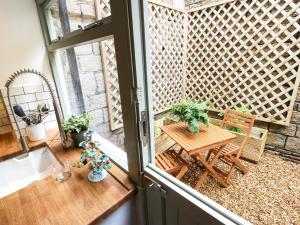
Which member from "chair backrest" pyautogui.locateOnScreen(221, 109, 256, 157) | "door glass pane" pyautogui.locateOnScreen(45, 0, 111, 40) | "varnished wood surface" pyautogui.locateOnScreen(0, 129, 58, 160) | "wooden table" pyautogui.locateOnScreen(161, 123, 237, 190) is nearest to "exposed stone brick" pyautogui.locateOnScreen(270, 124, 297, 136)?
"chair backrest" pyautogui.locateOnScreen(221, 109, 256, 157)

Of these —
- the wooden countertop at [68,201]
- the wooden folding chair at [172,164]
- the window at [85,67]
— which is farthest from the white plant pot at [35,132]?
the wooden folding chair at [172,164]

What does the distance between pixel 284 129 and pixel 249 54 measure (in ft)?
3.19

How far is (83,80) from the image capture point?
1.24 meters

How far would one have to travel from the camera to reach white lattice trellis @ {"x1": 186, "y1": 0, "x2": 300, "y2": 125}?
1.79 meters

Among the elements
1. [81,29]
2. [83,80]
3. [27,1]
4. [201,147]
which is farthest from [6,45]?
[201,147]

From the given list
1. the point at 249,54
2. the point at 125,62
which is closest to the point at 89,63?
the point at 125,62

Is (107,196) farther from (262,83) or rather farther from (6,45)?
(262,83)

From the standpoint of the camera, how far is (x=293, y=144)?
188 centimetres

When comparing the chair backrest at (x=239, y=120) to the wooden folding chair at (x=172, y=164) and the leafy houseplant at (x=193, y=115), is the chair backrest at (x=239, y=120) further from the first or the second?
the wooden folding chair at (x=172, y=164)

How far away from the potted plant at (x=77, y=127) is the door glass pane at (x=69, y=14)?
0.51 meters

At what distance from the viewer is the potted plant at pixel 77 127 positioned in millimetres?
911

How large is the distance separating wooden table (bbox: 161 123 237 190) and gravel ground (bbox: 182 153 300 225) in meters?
0.11

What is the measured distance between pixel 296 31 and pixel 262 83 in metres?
0.59

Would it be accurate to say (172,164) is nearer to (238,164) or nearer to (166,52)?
(238,164)
